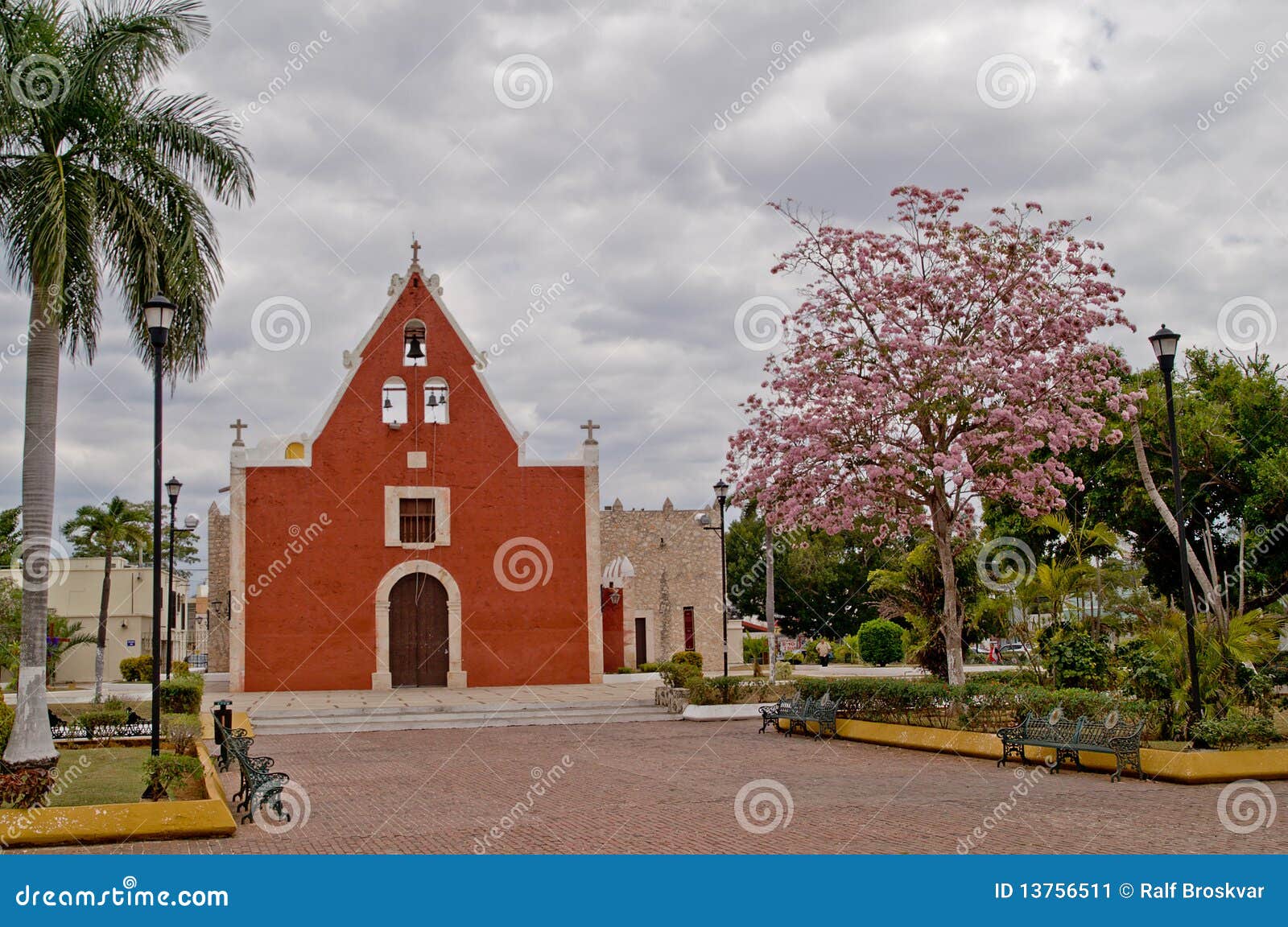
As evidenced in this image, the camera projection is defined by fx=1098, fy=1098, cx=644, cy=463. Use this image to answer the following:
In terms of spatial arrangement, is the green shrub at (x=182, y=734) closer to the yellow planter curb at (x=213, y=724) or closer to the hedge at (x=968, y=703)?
the yellow planter curb at (x=213, y=724)

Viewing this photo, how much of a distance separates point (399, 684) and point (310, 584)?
3.21m

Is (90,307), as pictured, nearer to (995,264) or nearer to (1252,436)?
(995,264)

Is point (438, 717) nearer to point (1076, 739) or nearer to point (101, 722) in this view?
point (101, 722)

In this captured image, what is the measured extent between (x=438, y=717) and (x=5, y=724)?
9.45 metres

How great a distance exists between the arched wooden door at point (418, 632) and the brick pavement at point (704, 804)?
31.8 feet

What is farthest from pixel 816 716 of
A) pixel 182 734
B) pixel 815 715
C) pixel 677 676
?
pixel 182 734

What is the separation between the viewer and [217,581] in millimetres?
35531

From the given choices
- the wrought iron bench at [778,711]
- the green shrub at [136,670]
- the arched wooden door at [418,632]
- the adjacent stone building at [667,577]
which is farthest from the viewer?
the adjacent stone building at [667,577]

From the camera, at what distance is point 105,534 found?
85.3 feet

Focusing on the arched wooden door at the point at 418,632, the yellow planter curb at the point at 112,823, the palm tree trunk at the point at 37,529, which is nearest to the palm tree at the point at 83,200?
the palm tree trunk at the point at 37,529

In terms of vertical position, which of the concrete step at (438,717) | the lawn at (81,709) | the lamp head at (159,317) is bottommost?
the concrete step at (438,717)

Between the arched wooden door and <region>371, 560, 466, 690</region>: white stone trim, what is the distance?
176mm

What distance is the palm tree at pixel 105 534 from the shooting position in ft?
77.2

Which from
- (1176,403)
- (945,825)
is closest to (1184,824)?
(945,825)
